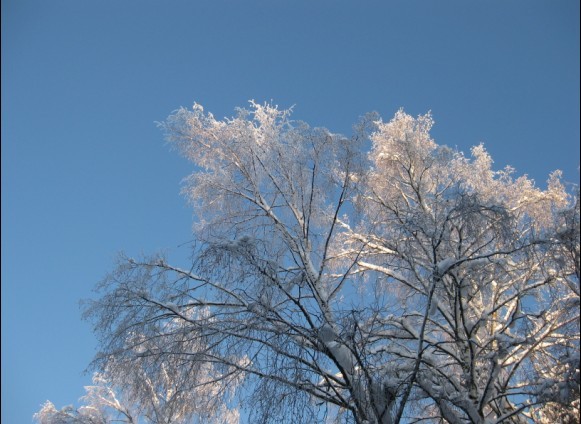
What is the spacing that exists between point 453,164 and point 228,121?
4917 millimetres

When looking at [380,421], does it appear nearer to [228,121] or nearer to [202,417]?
[202,417]

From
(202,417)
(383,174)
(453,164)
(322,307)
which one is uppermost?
(453,164)

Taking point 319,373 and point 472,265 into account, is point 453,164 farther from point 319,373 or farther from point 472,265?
point 319,373

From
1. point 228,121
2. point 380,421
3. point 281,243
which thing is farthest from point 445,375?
point 228,121

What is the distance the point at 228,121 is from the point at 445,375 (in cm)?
530

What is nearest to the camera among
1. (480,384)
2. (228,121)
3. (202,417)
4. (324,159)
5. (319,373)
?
(319,373)

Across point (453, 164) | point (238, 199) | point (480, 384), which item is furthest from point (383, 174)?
point (480, 384)

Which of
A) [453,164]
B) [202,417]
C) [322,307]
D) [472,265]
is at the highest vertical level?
[453,164]

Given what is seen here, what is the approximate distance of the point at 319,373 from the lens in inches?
216

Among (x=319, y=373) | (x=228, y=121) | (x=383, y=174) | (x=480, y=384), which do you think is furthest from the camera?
(x=383, y=174)

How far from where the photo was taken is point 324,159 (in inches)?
336

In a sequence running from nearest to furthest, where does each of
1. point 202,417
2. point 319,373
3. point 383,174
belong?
point 319,373, point 202,417, point 383,174

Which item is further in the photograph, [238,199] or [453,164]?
[453,164]

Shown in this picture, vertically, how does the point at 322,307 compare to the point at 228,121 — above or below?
below
